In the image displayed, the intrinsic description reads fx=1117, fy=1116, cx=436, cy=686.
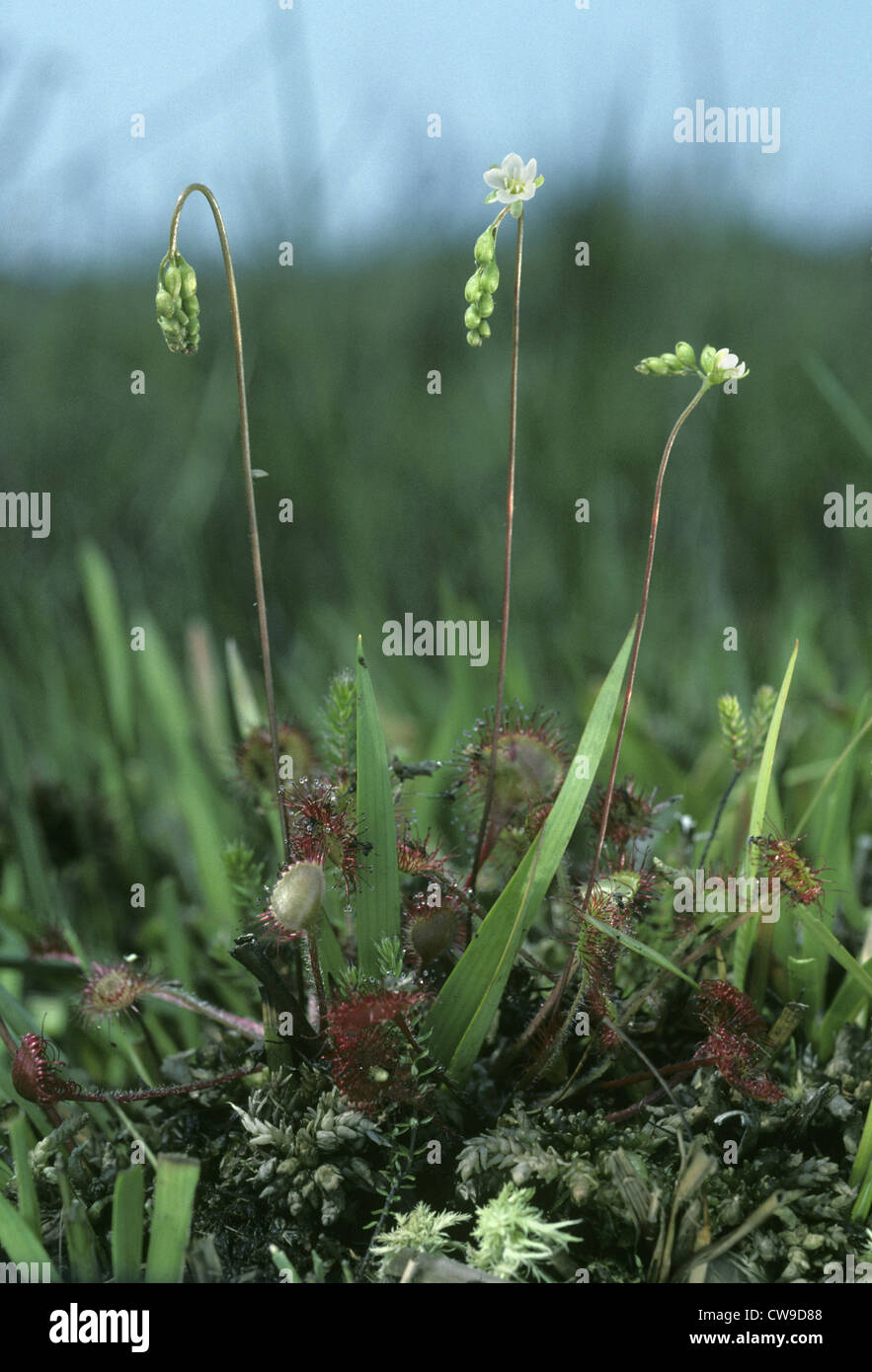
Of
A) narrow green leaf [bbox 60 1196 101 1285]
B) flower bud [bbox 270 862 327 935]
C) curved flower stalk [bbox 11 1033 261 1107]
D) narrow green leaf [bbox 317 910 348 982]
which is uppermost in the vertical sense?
flower bud [bbox 270 862 327 935]

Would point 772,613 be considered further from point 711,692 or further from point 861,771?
point 861,771

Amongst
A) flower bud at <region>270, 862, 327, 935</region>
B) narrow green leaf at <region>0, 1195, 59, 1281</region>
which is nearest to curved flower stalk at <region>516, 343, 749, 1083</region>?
flower bud at <region>270, 862, 327, 935</region>

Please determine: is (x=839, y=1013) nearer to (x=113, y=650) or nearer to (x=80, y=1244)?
(x=80, y=1244)

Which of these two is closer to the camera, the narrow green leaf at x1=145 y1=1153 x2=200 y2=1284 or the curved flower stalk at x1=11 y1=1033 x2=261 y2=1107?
the narrow green leaf at x1=145 y1=1153 x2=200 y2=1284

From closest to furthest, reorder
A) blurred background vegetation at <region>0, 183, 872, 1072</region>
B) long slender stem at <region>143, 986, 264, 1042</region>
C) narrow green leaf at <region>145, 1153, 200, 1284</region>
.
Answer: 1. narrow green leaf at <region>145, 1153, 200, 1284</region>
2. long slender stem at <region>143, 986, 264, 1042</region>
3. blurred background vegetation at <region>0, 183, 872, 1072</region>

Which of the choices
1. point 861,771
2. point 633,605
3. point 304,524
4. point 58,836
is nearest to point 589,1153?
point 861,771

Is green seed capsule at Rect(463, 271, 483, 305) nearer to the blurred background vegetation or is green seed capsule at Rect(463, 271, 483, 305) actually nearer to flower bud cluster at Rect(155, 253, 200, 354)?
flower bud cluster at Rect(155, 253, 200, 354)

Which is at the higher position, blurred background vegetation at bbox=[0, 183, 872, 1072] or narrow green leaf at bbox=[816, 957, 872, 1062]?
blurred background vegetation at bbox=[0, 183, 872, 1072]
